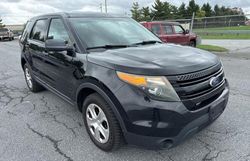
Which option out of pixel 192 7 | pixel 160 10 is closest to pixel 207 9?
pixel 192 7

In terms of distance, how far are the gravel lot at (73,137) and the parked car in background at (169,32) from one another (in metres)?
6.61

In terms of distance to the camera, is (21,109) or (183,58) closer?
(183,58)

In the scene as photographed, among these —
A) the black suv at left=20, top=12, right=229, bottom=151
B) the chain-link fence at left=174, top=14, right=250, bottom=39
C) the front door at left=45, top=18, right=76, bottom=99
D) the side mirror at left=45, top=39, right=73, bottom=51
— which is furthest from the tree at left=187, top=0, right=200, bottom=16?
the side mirror at left=45, top=39, right=73, bottom=51

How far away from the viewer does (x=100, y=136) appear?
3027mm

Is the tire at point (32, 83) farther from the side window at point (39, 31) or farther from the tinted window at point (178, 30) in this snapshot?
the tinted window at point (178, 30)

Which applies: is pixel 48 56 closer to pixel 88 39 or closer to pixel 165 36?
pixel 88 39

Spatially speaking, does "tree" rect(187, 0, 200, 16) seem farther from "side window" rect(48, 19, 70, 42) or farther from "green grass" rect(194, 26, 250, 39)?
"side window" rect(48, 19, 70, 42)

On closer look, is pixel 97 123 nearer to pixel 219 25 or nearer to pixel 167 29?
pixel 167 29

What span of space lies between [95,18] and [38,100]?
7.63ft

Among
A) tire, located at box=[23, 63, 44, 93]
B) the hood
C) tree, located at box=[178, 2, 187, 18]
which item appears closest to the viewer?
the hood

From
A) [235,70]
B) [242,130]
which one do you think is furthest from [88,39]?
[235,70]

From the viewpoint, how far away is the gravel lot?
9.50ft

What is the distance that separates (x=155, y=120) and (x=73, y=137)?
1545 millimetres

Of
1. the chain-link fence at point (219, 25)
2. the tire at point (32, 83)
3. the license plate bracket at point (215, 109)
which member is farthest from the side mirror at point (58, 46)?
the chain-link fence at point (219, 25)
